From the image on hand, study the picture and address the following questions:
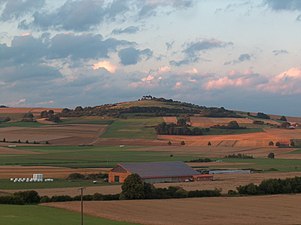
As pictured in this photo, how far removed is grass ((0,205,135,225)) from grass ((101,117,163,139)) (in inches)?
3352

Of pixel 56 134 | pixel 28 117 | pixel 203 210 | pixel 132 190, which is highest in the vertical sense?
pixel 28 117

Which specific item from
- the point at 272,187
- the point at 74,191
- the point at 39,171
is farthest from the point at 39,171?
the point at 272,187

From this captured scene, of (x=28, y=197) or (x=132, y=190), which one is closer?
(x=28, y=197)

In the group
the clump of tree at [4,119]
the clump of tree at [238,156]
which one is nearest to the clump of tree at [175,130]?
the clump of tree at [238,156]

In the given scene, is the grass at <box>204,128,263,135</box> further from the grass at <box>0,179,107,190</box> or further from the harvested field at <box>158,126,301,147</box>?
the grass at <box>0,179,107,190</box>

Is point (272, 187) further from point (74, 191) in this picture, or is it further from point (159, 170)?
point (159, 170)

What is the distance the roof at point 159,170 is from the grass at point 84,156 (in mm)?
11962

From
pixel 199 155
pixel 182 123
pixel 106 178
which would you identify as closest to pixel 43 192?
pixel 106 178

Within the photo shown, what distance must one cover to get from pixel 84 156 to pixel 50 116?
5626cm

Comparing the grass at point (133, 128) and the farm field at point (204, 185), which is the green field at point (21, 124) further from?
the farm field at point (204, 185)

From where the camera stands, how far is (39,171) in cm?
8219

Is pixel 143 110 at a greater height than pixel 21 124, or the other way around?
pixel 143 110

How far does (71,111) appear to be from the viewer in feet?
578

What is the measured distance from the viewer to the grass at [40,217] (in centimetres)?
4184
